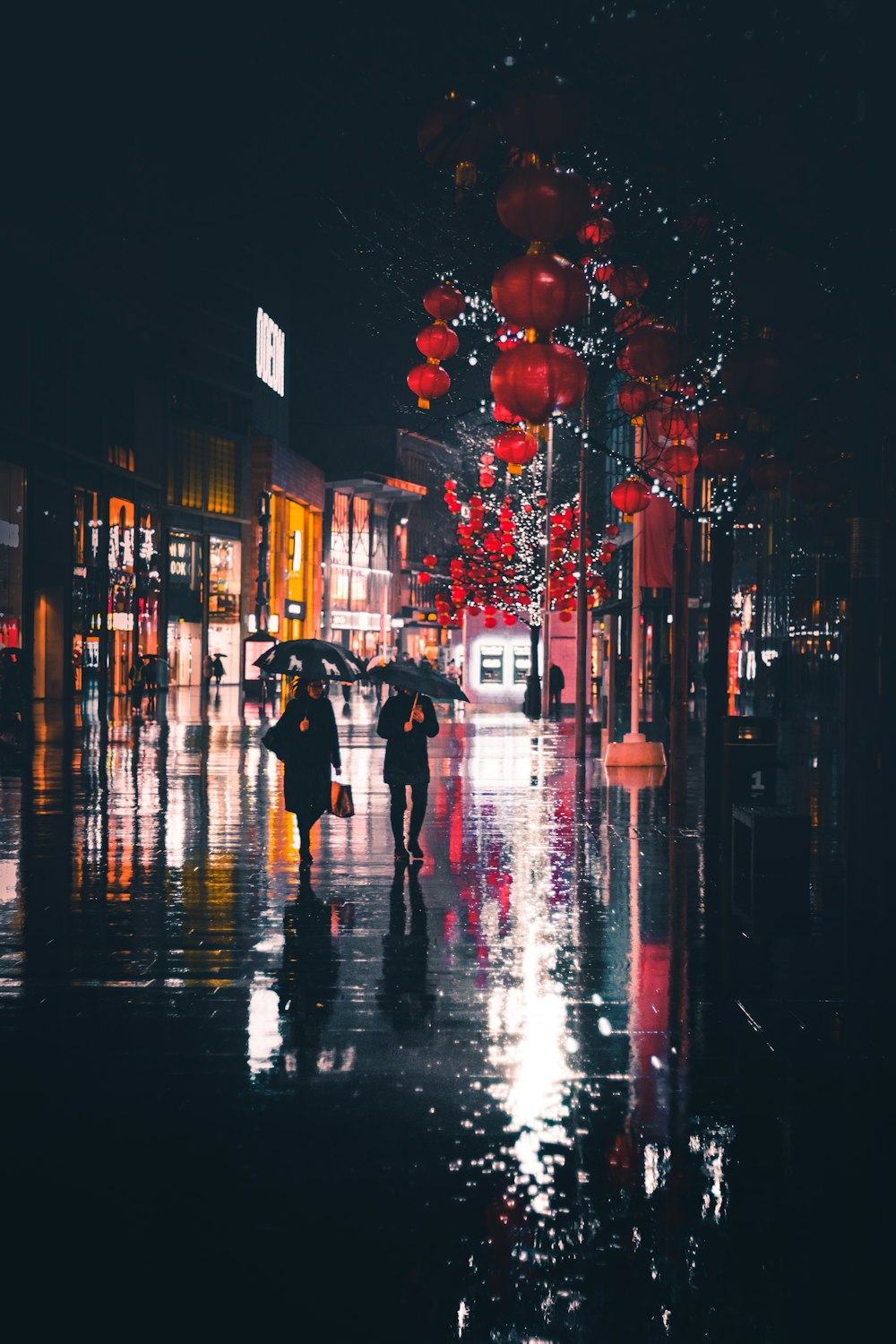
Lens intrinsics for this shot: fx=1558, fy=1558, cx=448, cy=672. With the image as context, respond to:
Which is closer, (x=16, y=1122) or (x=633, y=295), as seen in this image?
(x=16, y=1122)

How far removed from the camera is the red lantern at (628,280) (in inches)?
490

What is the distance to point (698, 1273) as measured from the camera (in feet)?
15.5

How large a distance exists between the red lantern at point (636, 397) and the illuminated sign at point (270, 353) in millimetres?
81501

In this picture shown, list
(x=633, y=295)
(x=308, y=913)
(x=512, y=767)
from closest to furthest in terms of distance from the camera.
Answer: (x=308, y=913), (x=633, y=295), (x=512, y=767)

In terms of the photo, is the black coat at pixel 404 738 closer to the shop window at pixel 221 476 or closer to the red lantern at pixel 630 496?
the red lantern at pixel 630 496

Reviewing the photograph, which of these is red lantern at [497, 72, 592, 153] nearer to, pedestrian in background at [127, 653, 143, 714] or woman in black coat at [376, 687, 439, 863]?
woman in black coat at [376, 687, 439, 863]

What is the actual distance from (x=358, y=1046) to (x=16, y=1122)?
1867mm

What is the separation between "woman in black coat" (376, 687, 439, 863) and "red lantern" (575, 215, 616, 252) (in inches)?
179

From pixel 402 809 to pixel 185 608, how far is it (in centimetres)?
7118

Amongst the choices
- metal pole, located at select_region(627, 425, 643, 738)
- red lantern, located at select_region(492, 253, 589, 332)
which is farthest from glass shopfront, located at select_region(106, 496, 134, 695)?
red lantern, located at select_region(492, 253, 589, 332)

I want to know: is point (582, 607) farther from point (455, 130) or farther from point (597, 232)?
point (455, 130)

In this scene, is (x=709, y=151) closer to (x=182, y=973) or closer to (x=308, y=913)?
(x=308, y=913)

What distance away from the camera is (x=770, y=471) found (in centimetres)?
1445

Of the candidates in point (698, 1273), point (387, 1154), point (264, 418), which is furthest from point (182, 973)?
point (264, 418)
